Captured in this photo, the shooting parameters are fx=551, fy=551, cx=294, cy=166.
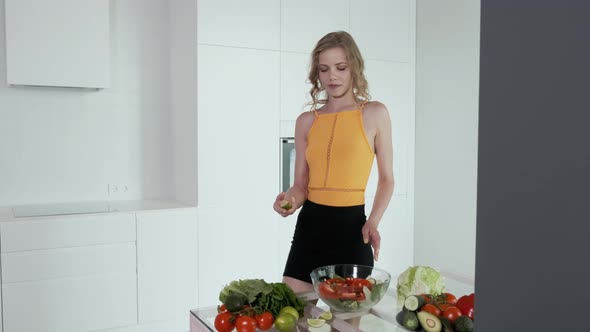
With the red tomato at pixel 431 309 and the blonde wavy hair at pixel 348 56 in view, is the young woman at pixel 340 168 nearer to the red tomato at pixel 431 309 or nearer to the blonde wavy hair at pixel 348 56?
the blonde wavy hair at pixel 348 56

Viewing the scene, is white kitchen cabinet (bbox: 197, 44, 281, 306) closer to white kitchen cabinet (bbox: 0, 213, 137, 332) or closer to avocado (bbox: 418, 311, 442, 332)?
white kitchen cabinet (bbox: 0, 213, 137, 332)

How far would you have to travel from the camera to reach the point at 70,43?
3.21 m

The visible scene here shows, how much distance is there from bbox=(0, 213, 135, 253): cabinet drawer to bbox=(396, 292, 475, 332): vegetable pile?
2.21m

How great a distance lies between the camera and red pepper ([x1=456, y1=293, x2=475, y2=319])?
1.22m

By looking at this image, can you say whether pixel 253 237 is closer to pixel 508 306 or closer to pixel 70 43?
pixel 70 43

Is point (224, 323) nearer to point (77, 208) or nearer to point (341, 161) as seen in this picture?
point (341, 161)

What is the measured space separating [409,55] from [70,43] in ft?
8.16

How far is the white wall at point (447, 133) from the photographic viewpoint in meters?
4.00

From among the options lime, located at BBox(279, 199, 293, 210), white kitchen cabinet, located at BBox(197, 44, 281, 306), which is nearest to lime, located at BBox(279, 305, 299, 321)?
lime, located at BBox(279, 199, 293, 210)

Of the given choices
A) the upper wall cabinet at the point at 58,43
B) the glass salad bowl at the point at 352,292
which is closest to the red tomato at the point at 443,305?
the glass salad bowl at the point at 352,292

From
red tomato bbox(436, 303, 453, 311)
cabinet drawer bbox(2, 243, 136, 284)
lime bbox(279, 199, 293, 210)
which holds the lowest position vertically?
cabinet drawer bbox(2, 243, 136, 284)

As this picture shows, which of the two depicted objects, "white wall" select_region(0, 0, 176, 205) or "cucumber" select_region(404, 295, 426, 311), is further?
"white wall" select_region(0, 0, 176, 205)

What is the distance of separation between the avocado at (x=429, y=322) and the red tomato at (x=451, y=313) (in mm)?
25

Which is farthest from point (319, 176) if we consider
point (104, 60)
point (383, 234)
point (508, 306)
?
point (383, 234)
